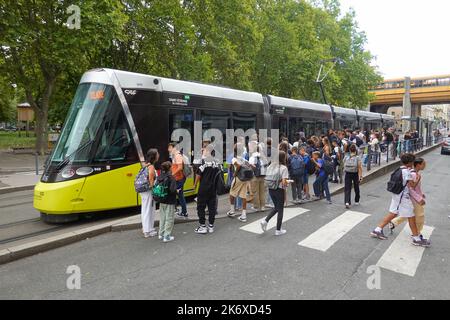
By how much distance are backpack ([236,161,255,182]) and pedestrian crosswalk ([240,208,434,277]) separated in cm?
99

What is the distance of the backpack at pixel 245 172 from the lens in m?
7.19

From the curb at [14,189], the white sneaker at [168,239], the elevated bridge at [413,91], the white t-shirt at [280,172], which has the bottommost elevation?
the white sneaker at [168,239]

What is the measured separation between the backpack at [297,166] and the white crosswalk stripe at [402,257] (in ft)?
9.77

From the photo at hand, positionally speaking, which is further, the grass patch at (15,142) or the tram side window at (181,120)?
the grass patch at (15,142)

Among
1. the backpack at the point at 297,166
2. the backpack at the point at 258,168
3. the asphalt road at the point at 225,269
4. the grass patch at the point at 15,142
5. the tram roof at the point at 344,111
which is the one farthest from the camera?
the grass patch at the point at 15,142

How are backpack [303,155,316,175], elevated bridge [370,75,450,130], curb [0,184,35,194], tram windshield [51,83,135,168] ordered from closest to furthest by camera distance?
tram windshield [51,83,135,168] < backpack [303,155,316,175] < curb [0,184,35,194] < elevated bridge [370,75,450,130]

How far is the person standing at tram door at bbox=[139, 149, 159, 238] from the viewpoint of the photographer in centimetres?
605

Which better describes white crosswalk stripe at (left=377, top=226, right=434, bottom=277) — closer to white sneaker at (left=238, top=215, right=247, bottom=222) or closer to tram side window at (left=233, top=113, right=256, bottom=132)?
white sneaker at (left=238, top=215, right=247, bottom=222)

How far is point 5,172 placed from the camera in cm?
1480

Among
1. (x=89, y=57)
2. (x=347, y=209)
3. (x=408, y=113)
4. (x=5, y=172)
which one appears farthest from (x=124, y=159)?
(x=408, y=113)

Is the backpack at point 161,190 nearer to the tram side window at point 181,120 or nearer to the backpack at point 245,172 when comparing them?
the backpack at point 245,172

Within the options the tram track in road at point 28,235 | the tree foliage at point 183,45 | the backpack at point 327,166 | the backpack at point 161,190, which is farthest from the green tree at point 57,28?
the backpack at point 161,190

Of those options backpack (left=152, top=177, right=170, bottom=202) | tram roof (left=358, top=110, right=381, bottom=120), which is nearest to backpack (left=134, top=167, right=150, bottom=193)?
backpack (left=152, top=177, right=170, bottom=202)

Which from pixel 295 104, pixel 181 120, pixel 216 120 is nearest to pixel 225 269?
pixel 181 120
